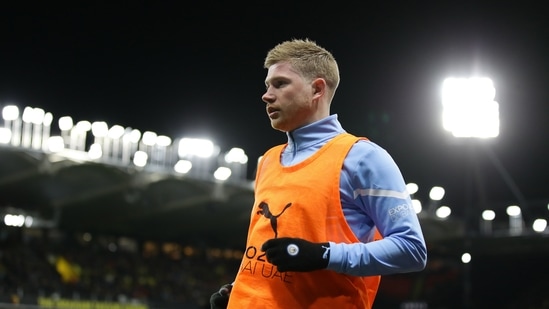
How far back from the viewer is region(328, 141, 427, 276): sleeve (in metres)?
2.28

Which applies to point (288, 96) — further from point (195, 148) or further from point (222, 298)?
point (195, 148)

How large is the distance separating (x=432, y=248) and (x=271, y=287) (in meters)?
30.8

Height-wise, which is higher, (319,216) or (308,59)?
(308,59)

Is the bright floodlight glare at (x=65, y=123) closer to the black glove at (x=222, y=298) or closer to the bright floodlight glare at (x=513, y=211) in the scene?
the bright floodlight glare at (x=513, y=211)

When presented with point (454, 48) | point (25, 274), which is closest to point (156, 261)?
point (25, 274)

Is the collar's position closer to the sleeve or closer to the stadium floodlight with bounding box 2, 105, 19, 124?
the sleeve

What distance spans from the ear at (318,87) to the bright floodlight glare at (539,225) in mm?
26016

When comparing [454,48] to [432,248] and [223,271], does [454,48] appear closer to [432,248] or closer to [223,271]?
[432,248]

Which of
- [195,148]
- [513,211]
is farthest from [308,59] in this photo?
[513,211]

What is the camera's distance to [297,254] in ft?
Answer: 7.32

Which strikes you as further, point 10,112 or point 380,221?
point 10,112

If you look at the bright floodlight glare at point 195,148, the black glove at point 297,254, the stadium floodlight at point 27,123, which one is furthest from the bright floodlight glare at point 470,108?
the black glove at point 297,254

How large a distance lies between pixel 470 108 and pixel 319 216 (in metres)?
16.6

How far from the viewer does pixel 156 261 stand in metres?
31.4
